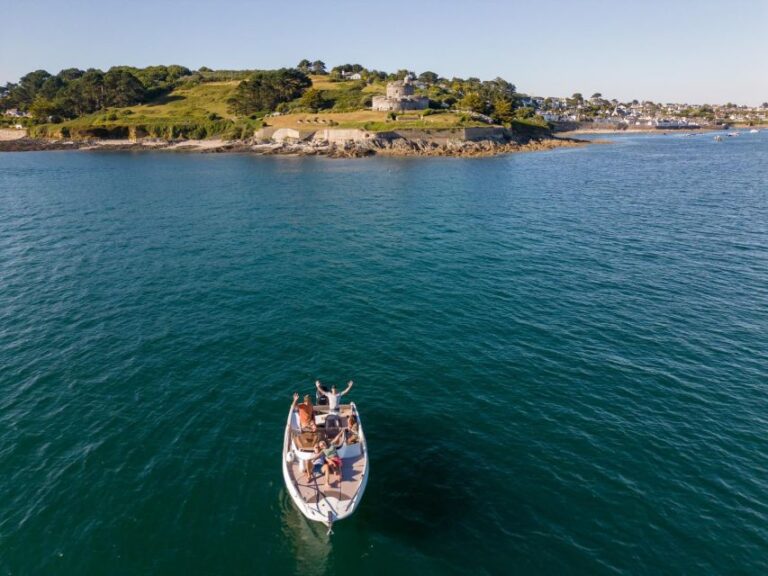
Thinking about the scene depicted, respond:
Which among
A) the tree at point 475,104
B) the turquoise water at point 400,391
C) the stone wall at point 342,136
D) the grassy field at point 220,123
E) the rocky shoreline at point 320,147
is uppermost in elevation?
the tree at point 475,104

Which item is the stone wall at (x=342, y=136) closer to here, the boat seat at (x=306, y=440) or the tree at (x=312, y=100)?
the tree at (x=312, y=100)

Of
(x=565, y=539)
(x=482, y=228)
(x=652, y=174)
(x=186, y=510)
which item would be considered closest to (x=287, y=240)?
(x=482, y=228)

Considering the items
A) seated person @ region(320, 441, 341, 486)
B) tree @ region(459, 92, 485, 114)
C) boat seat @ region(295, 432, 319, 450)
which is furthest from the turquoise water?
tree @ region(459, 92, 485, 114)

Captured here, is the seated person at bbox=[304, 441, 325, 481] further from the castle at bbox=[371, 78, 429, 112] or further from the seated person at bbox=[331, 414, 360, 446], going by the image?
the castle at bbox=[371, 78, 429, 112]

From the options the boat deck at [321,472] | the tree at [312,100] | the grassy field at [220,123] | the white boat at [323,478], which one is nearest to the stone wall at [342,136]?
the grassy field at [220,123]

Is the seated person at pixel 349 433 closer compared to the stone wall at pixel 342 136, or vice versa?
the seated person at pixel 349 433

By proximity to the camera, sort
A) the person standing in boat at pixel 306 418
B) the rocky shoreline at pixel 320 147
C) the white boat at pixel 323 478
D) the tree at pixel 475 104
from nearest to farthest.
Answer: the white boat at pixel 323 478, the person standing in boat at pixel 306 418, the rocky shoreline at pixel 320 147, the tree at pixel 475 104

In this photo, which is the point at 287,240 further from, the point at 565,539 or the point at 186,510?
the point at 565,539

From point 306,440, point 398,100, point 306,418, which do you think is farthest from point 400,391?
point 398,100
